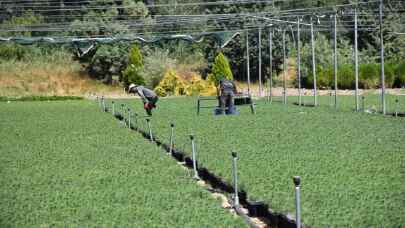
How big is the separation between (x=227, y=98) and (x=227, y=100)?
13cm

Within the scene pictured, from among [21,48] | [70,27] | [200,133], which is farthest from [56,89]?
[200,133]

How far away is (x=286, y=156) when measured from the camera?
50.4ft

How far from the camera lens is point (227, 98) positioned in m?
30.1

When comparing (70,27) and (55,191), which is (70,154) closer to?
(55,191)

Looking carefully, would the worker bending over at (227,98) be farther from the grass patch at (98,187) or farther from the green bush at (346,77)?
the green bush at (346,77)

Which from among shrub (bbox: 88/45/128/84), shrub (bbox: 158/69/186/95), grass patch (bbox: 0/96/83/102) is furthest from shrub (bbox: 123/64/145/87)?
grass patch (bbox: 0/96/83/102)

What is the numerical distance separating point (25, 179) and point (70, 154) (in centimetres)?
397

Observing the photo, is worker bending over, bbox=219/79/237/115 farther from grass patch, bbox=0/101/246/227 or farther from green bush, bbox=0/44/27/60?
green bush, bbox=0/44/27/60

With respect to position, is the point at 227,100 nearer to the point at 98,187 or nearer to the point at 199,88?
the point at 98,187

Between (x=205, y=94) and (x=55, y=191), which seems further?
(x=205, y=94)

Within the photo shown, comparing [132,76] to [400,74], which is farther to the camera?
[132,76]

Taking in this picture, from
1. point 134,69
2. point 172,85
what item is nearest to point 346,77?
point 172,85

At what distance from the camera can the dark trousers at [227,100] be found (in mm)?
29859

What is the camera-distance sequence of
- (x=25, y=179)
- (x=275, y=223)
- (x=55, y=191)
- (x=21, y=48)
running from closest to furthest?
(x=275, y=223) → (x=55, y=191) → (x=25, y=179) → (x=21, y=48)
